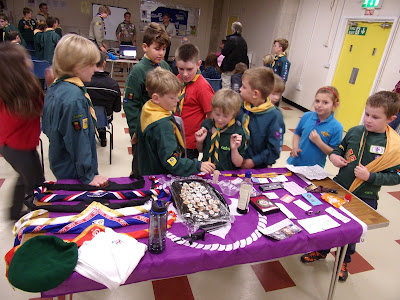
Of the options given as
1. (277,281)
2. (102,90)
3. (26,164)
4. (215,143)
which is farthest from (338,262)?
(102,90)

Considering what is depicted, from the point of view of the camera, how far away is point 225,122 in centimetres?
169

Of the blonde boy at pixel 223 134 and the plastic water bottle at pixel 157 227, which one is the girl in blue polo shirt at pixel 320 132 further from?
the plastic water bottle at pixel 157 227

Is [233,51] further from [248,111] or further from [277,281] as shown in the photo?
[277,281]

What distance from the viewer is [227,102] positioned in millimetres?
1611

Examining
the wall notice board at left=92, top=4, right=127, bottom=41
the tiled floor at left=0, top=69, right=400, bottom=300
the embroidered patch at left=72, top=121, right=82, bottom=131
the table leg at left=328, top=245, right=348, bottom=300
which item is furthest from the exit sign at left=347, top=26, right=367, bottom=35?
the wall notice board at left=92, top=4, right=127, bottom=41

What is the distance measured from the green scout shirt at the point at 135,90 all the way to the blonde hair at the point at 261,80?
0.84 metres

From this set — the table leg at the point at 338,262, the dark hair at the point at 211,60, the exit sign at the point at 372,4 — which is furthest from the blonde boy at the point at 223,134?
the exit sign at the point at 372,4

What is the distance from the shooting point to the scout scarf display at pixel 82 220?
113 cm

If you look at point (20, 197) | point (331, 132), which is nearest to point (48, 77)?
point (20, 197)

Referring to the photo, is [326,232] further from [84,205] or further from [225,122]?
[84,205]

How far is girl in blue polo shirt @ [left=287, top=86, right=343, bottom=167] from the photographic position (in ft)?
6.45

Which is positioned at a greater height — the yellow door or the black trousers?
the yellow door

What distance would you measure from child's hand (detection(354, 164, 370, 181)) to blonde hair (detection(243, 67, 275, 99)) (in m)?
0.72

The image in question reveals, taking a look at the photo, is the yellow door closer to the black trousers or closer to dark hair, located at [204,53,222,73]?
dark hair, located at [204,53,222,73]
